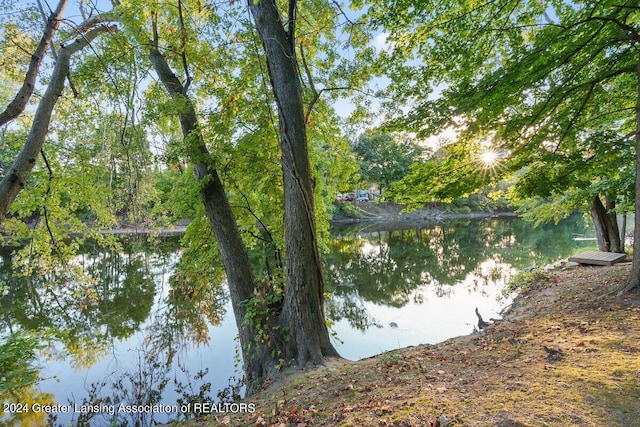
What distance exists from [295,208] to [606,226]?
11.0 m

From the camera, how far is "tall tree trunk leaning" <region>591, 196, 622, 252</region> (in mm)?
9539

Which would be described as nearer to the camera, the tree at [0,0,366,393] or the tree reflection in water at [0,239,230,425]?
the tree at [0,0,366,393]

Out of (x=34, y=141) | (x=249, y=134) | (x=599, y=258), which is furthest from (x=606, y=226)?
(x=34, y=141)

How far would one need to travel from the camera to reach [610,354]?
8.35 ft

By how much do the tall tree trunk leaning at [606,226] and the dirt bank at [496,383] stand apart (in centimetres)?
711

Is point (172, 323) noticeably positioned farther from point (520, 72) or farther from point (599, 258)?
point (599, 258)

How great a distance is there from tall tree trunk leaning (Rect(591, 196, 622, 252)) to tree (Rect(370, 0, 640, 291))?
5.50 metres

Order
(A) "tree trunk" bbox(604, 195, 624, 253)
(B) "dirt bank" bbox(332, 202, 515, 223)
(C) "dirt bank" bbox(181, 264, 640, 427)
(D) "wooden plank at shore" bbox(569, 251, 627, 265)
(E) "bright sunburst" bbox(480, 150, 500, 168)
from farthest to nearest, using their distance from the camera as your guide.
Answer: (B) "dirt bank" bbox(332, 202, 515, 223)
(A) "tree trunk" bbox(604, 195, 624, 253)
(D) "wooden plank at shore" bbox(569, 251, 627, 265)
(E) "bright sunburst" bbox(480, 150, 500, 168)
(C) "dirt bank" bbox(181, 264, 640, 427)

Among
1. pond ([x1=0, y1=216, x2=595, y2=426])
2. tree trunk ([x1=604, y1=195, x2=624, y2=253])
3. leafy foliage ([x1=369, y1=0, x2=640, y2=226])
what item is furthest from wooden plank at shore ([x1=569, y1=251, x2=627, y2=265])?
leafy foliage ([x1=369, y1=0, x2=640, y2=226])

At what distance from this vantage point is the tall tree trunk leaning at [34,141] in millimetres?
3277

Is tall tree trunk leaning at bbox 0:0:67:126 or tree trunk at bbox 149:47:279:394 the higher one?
tall tree trunk leaning at bbox 0:0:67:126

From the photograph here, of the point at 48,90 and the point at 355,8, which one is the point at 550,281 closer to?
the point at 355,8

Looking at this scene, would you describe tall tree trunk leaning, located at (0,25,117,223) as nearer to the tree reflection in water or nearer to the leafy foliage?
the tree reflection in water

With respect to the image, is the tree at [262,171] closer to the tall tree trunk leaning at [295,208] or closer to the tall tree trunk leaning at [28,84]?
the tall tree trunk leaning at [295,208]
